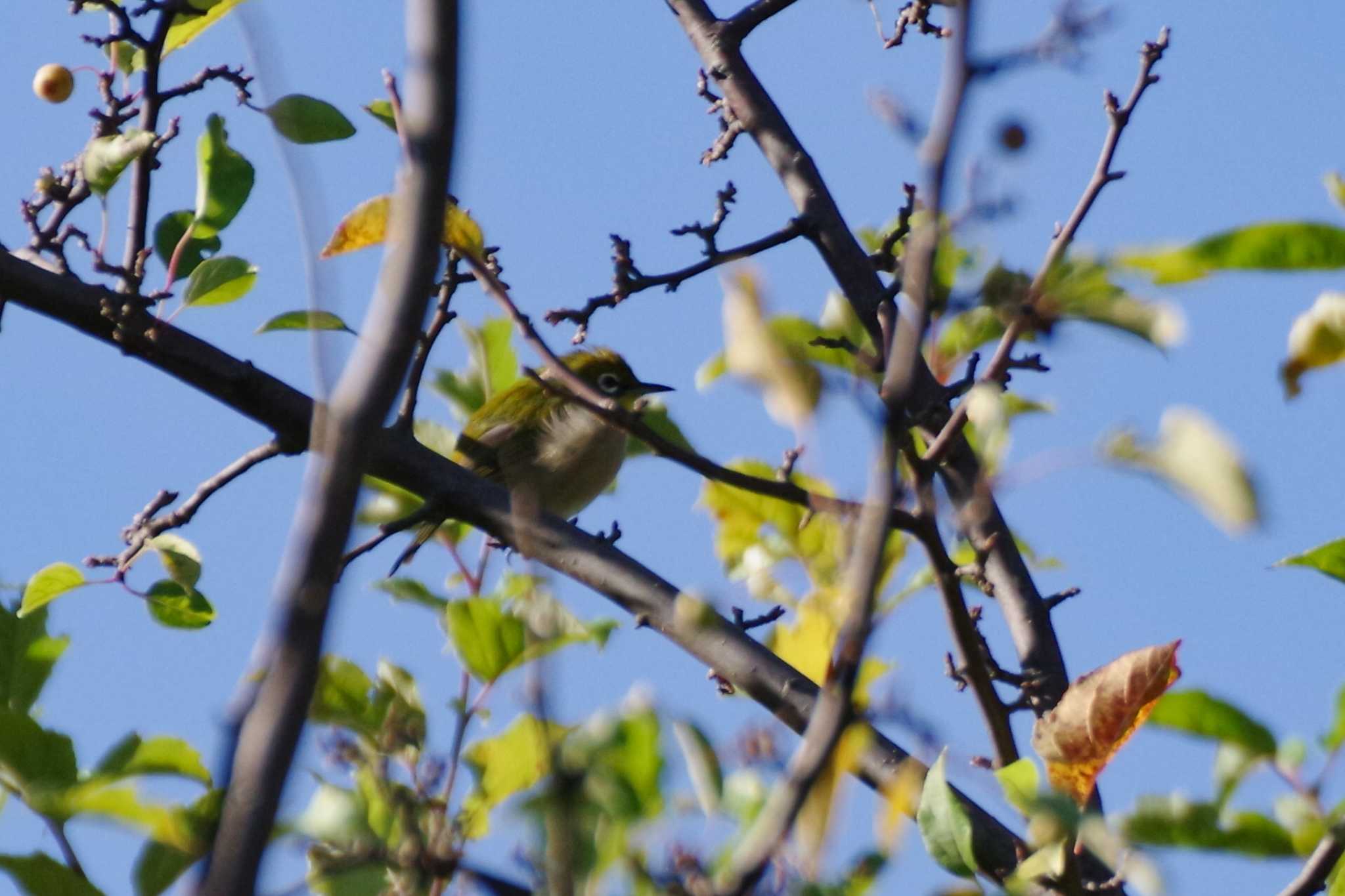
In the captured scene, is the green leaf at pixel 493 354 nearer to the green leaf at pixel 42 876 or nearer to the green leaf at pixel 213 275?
the green leaf at pixel 213 275

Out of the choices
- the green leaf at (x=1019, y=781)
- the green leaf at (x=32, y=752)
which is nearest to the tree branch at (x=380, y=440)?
the green leaf at (x=32, y=752)

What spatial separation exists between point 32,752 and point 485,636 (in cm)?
70

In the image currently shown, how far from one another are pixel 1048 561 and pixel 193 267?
217 centimetres

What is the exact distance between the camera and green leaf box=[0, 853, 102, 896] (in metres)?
2.21

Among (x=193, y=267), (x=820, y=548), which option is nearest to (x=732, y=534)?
(x=820, y=548)

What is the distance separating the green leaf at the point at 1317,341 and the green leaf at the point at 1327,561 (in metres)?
0.27

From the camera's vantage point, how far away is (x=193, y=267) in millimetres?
3674

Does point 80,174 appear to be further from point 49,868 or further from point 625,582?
point 49,868

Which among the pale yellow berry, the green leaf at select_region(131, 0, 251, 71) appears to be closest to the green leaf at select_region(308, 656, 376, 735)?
the green leaf at select_region(131, 0, 251, 71)

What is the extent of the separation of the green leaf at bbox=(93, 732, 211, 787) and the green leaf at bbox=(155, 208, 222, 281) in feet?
4.58

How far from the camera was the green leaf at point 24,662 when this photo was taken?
288 cm

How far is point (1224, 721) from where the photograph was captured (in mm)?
2107

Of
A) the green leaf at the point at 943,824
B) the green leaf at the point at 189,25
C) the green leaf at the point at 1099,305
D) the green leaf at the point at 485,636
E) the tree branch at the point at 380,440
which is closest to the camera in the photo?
the green leaf at the point at 1099,305

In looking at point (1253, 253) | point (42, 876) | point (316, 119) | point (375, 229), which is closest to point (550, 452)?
point (316, 119)
